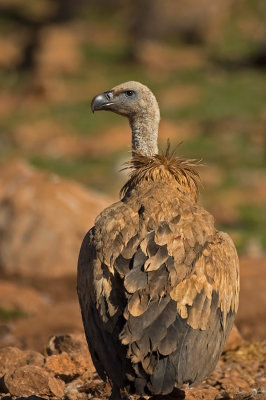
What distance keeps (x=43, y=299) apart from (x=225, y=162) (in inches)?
497

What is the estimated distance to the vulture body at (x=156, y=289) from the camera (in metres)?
5.25

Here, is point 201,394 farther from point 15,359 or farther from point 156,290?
point 15,359

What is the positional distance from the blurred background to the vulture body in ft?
9.92

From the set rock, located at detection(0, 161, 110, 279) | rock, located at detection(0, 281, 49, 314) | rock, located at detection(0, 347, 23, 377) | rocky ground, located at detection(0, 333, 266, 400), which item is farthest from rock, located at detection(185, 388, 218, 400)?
rock, located at detection(0, 161, 110, 279)

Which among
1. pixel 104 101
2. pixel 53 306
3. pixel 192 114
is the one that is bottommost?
pixel 53 306

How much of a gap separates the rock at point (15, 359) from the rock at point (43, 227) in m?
5.33

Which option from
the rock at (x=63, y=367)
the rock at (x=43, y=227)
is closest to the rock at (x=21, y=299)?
the rock at (x=43, y=227)

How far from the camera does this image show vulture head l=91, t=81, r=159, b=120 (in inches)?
287

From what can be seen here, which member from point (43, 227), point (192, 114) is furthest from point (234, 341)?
point (192, 114)

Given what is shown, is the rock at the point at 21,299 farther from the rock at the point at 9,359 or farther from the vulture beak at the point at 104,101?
the vulture beak at the point at 104,101

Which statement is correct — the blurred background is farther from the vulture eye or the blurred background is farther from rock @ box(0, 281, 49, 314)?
the vulture eye

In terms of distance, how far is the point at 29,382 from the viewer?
21.4ft

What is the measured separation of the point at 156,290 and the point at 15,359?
7.42 ft

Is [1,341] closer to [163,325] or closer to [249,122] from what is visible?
[163,325]
